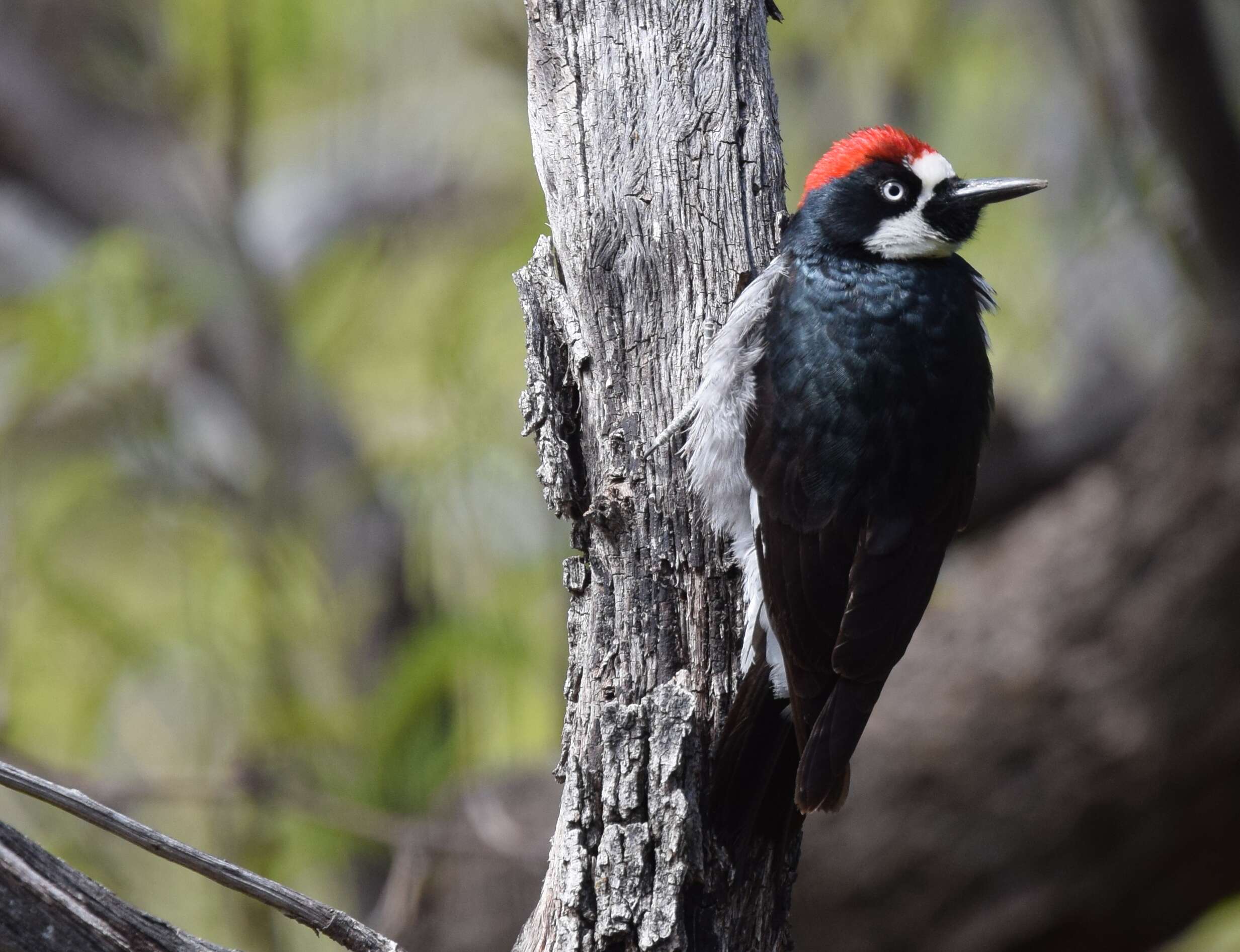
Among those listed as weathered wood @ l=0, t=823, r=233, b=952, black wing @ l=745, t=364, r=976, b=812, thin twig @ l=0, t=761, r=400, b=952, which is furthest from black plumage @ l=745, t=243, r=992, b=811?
weathered wood @ l=0, t=823, r=233, b=952

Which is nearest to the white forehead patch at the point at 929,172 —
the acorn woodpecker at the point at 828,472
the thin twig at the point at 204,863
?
the acorn woodpecker at the point at 828,472

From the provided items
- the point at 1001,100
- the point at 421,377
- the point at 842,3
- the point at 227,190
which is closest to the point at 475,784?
the point at 421,377

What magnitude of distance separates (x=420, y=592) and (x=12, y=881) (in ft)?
13.3

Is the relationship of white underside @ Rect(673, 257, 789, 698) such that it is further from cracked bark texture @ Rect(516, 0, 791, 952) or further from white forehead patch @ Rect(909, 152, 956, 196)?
white forehead patch @ Rect(909, 152, 956, 196)

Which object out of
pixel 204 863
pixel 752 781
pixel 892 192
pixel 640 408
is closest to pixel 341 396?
pixel 892 192

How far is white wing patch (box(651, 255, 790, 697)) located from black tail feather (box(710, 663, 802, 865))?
0.18 feet

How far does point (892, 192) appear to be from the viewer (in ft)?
7.59

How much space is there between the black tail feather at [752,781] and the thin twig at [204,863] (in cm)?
53

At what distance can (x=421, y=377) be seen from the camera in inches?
225

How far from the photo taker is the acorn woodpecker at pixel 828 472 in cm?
193

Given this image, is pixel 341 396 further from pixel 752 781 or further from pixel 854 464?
pixel 752 781

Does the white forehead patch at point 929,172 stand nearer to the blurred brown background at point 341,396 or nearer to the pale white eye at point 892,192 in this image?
the pale white eye at point 892,192

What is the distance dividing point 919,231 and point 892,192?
89 mm

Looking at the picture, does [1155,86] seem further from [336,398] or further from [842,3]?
[336,398]
